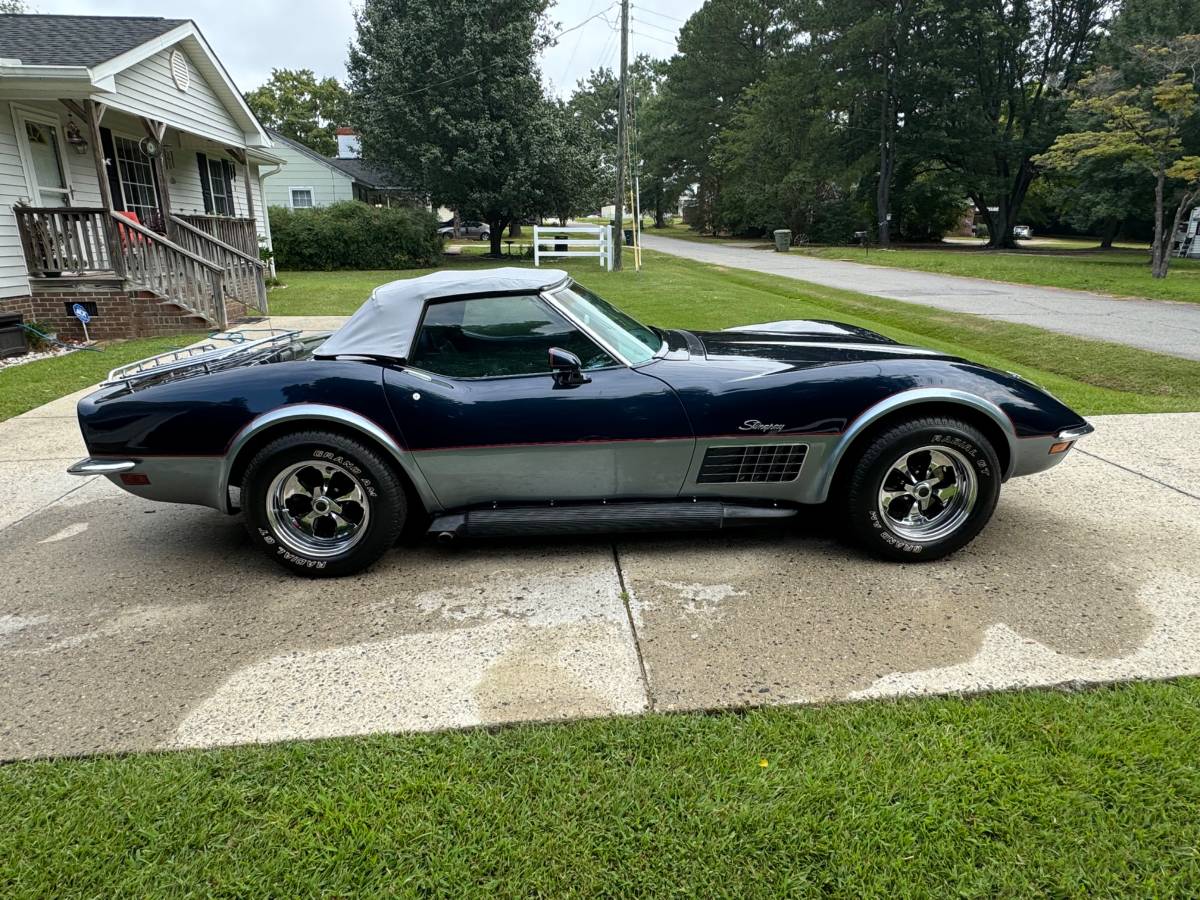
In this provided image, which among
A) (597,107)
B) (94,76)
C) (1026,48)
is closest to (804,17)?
(1026,48)

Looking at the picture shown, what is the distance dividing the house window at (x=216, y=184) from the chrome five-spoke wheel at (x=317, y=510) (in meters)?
15.4

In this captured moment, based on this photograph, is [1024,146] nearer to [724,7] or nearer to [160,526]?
[724,7]

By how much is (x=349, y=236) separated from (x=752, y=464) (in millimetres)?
23431

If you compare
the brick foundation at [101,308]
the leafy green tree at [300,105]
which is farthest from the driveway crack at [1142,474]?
the leafy green tree at [300,105]

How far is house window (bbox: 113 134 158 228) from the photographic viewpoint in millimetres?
13211

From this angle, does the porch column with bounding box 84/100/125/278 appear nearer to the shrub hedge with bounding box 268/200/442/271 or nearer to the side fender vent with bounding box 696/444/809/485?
the side fender vent with bounding box 696/444/809/485

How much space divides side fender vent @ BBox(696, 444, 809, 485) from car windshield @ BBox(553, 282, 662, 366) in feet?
1.87

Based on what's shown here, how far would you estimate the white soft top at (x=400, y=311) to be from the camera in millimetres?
3459

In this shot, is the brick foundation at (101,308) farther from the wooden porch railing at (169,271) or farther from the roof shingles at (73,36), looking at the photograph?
the roof shingles at (73,36)

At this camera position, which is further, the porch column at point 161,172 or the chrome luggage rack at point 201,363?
the porch column at point 161,172

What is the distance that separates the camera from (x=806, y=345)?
3885 millimetres

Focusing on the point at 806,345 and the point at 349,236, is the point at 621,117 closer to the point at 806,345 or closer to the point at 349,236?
the point at 349,236

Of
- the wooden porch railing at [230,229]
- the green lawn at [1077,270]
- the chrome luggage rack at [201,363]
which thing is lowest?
the green lawn at [1077,270]

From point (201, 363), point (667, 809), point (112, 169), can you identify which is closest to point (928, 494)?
point (667, 809)
